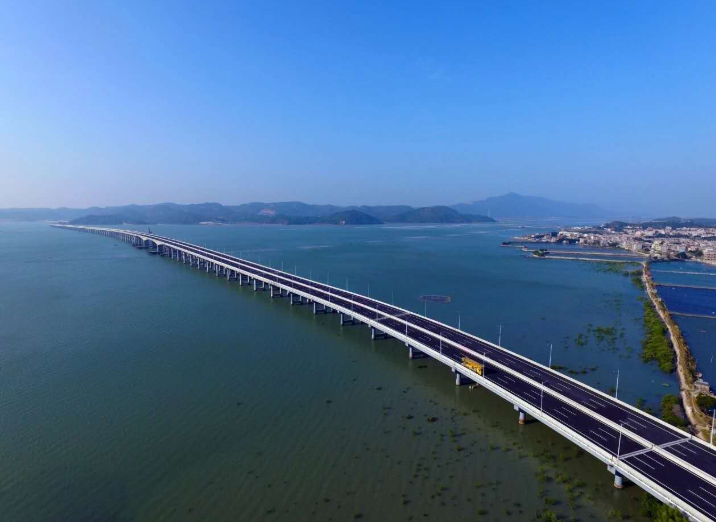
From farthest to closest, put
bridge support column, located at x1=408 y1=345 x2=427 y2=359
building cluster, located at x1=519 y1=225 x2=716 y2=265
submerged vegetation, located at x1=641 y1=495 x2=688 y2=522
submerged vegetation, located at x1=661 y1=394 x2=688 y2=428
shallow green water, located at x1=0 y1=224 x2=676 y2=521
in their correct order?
1. building cluster, located at x1=519 y1=225 x2=716 y2=265
2. bridge support column, located at x1=408 y1=345 x2=427 y2=359
3. submerged vegetation, located at x1=661 y1=394 x2=688 y2=428
4. shallow green water, located at x1=0 y1=224 x2=676 y2=521
5. submerged vegetation, located at x1=641 y1=495 x2=688 y2=522

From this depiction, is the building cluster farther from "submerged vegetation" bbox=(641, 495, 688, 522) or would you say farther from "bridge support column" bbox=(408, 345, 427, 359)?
"submerged vegetation" bbox=(641, 495, 688, 522)

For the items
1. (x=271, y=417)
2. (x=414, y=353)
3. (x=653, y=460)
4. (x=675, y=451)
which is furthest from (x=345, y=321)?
(x=675, y=451)

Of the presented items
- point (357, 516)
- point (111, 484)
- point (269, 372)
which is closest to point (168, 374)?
point (269, 372)

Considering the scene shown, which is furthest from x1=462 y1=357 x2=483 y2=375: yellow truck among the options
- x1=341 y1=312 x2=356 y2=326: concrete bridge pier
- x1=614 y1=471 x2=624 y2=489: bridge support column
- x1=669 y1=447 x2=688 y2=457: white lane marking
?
x1=341 y1=312 x2=356 y2=326: concrete bridge pier

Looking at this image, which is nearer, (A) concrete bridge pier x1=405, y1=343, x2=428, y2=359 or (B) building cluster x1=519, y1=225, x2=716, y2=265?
(A) concrete bridge pier x1=405, y1=343, x2=428, y2=359

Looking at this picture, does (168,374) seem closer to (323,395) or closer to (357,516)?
(323,395)
